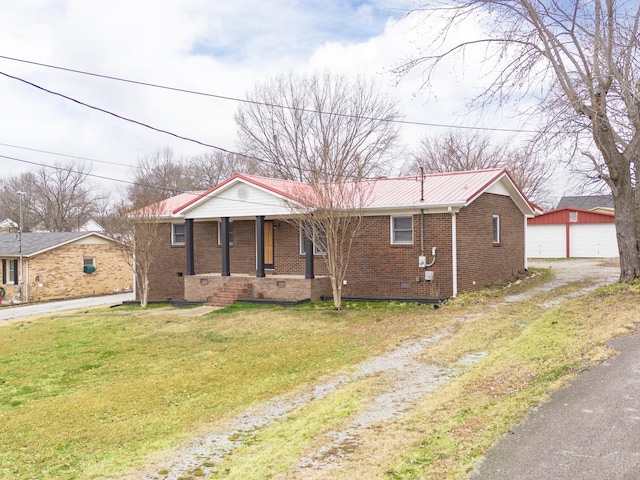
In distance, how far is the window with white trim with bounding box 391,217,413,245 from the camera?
53.2 feet

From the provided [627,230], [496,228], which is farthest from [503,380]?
[496,228]

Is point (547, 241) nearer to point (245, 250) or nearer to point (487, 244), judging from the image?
point (487, 244)

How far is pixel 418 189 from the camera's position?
1716 centimetres

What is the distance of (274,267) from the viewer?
18.7m

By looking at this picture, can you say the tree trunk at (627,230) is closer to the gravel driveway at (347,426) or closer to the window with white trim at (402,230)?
the window with white trim at (402,230)

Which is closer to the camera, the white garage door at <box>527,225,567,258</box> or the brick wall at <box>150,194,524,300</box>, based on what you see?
the brick wall at <box>150,194,524,300</box>

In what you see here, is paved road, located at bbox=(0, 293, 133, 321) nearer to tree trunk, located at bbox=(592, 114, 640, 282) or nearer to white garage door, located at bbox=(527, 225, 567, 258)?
tree trunk, located at bbox=(592, 114, 640, 282)

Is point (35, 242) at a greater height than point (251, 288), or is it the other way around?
point (35, 242)

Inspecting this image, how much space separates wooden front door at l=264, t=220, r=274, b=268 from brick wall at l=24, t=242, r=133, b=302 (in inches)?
555

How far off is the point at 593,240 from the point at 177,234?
21909 mm

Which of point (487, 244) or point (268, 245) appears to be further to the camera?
point (268, 245)

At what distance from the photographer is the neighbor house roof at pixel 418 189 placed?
51.0 feet

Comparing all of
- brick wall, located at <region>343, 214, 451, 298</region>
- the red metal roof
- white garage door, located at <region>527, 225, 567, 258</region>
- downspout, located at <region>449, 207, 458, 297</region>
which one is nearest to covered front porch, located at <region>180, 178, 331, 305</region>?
brick wall, located at <region>343, 214, 451, 298</region>

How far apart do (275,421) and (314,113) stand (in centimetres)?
2999
